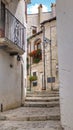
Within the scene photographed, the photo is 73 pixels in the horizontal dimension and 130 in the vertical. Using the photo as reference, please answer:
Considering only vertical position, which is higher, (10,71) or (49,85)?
(10,71)

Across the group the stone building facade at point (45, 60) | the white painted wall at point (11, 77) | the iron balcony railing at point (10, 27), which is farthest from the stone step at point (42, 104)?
the stone building facade at point (45, 60)

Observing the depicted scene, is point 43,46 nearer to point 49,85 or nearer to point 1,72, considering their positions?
point 49,85

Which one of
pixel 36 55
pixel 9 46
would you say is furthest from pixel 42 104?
pixel 36 55

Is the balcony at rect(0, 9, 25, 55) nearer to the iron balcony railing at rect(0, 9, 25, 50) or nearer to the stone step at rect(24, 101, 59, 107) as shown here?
the iron balcony railing at rect(0, 9, 25, 50)

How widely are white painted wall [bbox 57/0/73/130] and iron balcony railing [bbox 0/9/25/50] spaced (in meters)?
4.38

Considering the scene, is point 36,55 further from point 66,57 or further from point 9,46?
point 66,57

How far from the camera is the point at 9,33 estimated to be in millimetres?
12633

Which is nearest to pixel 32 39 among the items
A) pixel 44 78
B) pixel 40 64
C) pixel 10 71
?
pixel 40 64

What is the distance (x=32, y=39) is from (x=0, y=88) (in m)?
22.0

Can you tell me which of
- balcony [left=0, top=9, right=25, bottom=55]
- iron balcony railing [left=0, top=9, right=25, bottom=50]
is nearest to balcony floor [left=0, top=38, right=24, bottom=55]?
balcony [left=0, top=9, right=25, bottom=55]

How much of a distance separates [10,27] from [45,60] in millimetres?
15634

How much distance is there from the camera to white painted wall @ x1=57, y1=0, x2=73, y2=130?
6851mm

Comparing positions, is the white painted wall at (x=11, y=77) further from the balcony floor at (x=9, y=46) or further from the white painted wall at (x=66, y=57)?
the white painted wall at (x=66, y=57)

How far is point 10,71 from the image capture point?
43.7ft
